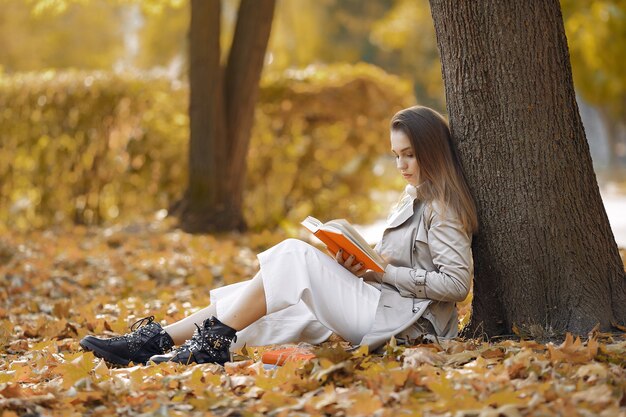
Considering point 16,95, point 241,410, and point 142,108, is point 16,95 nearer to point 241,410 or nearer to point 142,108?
point 142,108

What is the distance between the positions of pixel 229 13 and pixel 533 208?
27.5 metres

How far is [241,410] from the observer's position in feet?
11.2

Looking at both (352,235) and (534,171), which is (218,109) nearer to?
(352,235)

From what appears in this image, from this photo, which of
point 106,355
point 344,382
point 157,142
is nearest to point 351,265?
point 344,382

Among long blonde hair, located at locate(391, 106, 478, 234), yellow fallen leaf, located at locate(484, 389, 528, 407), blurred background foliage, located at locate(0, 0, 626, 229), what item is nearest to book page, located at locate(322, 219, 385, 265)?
long blonde hair, located at locate(391, 106, 478, 234)

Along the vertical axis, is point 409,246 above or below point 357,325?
above

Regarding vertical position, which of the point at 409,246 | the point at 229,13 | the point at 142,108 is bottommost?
the point at 409,246

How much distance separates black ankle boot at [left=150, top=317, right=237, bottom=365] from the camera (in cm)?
421

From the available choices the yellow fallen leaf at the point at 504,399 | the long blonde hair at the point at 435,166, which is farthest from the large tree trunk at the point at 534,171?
the yellow fallen leaf at the point at 504,399

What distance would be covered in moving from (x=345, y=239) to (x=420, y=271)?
39 cm

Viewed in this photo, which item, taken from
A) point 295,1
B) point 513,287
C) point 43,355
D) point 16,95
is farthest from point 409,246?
point 295,1

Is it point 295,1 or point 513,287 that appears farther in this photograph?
point 295,1

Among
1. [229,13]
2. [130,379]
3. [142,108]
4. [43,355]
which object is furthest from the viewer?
[229,13]

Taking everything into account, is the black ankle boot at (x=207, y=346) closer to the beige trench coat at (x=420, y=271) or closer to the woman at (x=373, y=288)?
the woman at (x=373, y=288)
